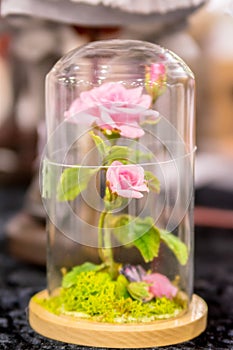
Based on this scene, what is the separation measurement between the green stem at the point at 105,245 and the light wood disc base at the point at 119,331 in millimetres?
100

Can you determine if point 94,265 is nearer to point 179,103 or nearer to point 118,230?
point 118,230

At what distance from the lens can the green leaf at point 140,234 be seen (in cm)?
108

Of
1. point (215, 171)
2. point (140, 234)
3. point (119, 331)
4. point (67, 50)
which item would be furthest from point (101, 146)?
point (215, 171)

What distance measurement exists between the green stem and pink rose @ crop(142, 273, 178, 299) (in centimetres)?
6

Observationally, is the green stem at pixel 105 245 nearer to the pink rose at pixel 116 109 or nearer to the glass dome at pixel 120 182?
the glass dome at pixel 120 182

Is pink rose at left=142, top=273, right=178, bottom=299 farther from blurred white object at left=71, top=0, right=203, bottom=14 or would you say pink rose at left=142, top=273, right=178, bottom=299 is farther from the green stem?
blurred white object at left=71, top=0, right=203, bottom=14

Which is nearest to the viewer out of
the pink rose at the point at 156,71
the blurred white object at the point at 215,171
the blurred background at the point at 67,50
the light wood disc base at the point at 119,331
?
the light wood disc base at the point at 119,331

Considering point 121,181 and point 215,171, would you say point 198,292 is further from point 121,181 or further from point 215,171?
point 215,171

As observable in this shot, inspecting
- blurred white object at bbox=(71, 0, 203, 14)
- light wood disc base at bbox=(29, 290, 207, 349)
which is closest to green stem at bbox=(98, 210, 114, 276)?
light wood disc base at bbox=(29, 290, 207, 349)

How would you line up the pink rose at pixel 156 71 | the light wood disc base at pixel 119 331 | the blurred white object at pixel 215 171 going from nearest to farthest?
1. the light wood disc base at pixel 119 331
2. the pink rose at pixel 156 71
3. the blurred white object at pixel 215 171

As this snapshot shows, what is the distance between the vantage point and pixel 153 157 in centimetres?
110

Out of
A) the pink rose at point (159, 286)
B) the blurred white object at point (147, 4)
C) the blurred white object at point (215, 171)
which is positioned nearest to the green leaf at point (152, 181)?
the pink rose at point (159, 286)

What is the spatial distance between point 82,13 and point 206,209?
0.88 metres

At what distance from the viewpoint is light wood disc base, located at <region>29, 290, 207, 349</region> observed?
1022mm
